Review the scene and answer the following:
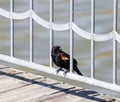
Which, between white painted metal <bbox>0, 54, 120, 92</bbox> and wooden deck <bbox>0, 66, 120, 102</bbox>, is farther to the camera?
wooden deck <bbox>0, 66, 120, 102</bbox>

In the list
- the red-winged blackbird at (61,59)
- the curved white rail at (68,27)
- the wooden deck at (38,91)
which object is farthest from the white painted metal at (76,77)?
the curved white rail at (68,27)

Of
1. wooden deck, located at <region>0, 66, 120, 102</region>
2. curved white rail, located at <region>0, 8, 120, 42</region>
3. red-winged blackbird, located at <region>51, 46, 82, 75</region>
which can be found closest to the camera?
curved white rail, located at <region>0, 8, 120, 42</region>

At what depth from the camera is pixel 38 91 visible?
5398 millimetres

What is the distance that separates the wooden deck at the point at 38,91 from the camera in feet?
16.9

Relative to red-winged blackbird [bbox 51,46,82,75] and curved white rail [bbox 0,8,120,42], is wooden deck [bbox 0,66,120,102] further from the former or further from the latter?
curved white rail [bbox 0,8,120,42]

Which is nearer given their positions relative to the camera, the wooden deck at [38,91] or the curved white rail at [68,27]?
the curved white rail at [68,27]

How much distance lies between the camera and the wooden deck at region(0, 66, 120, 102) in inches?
203

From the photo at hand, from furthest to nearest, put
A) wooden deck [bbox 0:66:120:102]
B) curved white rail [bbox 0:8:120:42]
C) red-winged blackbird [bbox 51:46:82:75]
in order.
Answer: red-winged blackbird [bbox 51:46:82:75], wooden deck [bbox 0:66:120:102], curved white rail [bbox 0:8:120:42]

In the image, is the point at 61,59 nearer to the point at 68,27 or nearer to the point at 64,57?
the point at 64,57

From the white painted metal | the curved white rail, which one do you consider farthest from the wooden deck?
the curved white rail

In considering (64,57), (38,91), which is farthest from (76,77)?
(38,91)

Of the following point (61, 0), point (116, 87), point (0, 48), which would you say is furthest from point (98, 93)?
point (61, 0)

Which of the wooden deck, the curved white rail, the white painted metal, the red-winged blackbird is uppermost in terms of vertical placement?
the curved white rail

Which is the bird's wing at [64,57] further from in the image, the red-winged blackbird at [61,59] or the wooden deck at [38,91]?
the wooden deck at [38,91]
